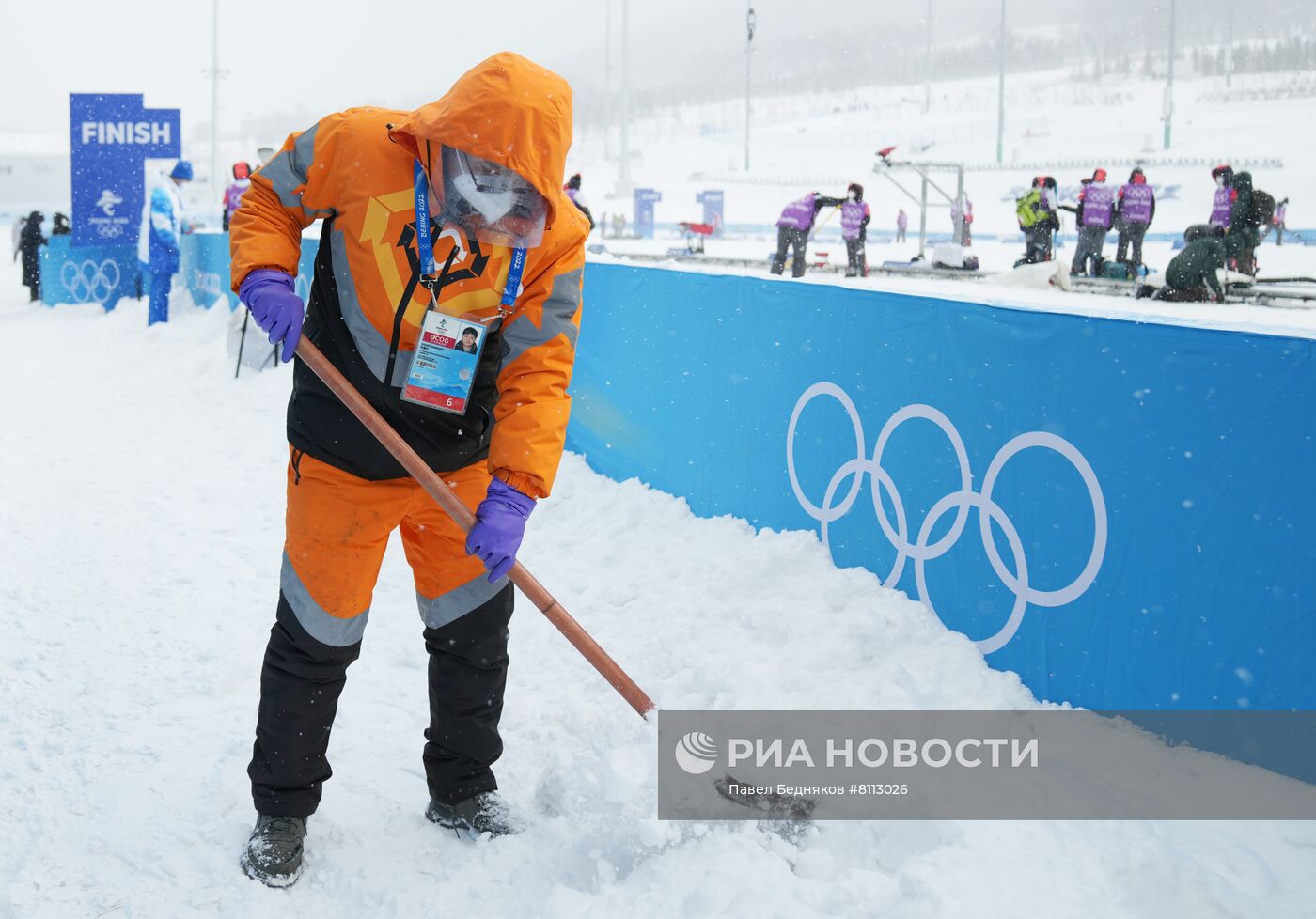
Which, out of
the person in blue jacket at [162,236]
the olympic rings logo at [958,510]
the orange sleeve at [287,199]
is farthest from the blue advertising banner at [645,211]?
the orange sleeve at [287,199]

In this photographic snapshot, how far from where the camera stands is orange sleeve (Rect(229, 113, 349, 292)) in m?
2.91

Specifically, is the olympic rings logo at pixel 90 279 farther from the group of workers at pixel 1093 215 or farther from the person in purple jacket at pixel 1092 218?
the person in purple jacket at pixel 1092 218

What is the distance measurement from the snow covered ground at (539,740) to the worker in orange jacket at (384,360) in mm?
402

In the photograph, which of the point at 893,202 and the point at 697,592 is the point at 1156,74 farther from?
the point at 697,592

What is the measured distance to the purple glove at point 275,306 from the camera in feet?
9.76

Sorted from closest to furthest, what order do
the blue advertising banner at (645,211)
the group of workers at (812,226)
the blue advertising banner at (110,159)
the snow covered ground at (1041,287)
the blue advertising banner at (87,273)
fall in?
the snow covered ground at (1041,287) → the blue advertising banner at (87,273) → the group of workers at (812,226) → the blue advertising banner at (110,159) → the blue advertising banner at (645,211)

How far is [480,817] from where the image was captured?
125 inches

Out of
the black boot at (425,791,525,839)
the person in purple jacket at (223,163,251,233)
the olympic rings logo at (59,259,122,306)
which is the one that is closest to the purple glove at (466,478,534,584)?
the black boot at (425,791,525,839)

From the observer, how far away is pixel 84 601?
4848 millimetres

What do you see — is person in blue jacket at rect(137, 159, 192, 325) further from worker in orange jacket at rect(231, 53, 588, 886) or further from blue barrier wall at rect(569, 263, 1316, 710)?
worker in orange jacket at rect(231, 53, 588, 886)

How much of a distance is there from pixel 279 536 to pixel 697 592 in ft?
8.34

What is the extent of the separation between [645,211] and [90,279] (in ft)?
79.6

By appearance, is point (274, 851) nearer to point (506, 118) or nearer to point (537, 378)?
point (537, 378)

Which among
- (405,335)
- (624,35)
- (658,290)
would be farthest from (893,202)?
(405,335)
